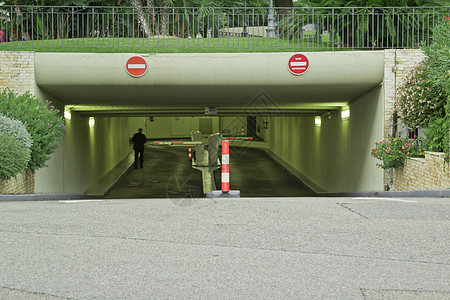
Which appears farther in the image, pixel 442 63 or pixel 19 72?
pixel 19 72

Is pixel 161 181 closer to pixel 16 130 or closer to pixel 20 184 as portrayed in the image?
pixel 20 184

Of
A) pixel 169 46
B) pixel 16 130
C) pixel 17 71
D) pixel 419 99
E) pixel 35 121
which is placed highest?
pixel 169 46

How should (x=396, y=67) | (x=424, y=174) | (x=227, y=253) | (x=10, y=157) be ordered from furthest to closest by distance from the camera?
(x=396, y=67), (x=424, y=174), (x=10, y=157), (x=227, y=253)

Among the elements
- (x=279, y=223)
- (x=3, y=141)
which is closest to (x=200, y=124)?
(x=3, y=141)

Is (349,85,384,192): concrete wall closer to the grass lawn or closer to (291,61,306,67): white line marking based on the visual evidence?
the grass lawn

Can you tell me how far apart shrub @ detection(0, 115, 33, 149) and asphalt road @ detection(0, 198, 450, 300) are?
3255mm

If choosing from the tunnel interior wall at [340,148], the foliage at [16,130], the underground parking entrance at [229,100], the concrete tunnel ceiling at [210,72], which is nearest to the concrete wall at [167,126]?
the tunnel interior wall at [340,148]

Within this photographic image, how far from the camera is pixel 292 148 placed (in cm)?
2923

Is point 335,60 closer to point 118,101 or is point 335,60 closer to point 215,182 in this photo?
point 118,101

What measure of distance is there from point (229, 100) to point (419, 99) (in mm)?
6300

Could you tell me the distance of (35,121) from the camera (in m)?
12.1

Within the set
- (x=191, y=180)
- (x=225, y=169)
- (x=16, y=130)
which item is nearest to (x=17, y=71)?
(x=16, y=130)

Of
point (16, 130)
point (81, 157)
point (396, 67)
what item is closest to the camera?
point (16, 130)

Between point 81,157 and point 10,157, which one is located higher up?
point 10,157
